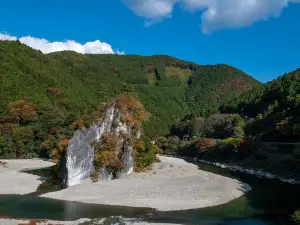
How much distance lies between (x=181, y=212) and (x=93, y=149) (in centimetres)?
2253

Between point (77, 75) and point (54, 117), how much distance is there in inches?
3652

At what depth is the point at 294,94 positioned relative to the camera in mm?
111188

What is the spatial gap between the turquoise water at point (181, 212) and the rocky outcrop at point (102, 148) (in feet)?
29.9

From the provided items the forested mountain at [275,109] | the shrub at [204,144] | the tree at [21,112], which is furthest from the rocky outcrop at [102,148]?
the tree at [21,112]

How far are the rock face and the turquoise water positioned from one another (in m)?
8.73

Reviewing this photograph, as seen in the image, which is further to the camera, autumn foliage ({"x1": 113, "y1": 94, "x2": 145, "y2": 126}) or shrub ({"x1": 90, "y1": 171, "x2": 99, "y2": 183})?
autumn foliage ({"x1": 113, "y1": 94, "x2": 145, "y2": 126})

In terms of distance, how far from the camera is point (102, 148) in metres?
54.3

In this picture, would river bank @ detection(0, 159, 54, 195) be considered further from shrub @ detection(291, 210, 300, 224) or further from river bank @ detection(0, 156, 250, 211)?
shrub @ detection(291, 210, 300, 224)

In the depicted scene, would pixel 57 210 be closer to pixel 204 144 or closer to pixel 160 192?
pixel 160 192

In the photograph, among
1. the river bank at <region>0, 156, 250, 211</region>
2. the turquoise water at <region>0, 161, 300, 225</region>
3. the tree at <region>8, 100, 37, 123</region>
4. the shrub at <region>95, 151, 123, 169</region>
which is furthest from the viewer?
the tree at <region>8, 100, 37, 123</region>

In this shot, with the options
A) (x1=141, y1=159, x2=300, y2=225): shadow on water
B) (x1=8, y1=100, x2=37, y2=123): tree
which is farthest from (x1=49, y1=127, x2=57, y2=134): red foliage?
(x1=141, y1=159, x2=300, y2=225): shadow on water

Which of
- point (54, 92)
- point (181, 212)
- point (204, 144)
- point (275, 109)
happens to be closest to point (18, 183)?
point (181, 212)

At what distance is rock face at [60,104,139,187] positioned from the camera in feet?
162

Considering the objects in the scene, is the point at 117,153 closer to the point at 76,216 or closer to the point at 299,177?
the point at 76,216
